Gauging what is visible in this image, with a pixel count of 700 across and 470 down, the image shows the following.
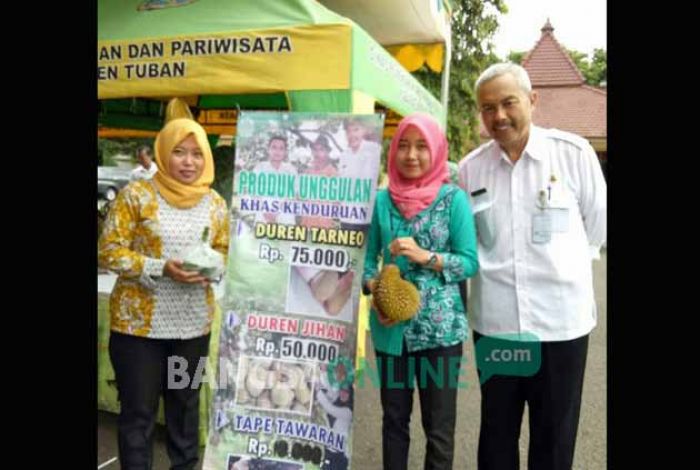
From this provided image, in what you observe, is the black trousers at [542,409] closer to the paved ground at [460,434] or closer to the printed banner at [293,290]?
the printed banner at [293,290]

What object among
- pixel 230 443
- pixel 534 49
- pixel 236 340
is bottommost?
pixel 230 443

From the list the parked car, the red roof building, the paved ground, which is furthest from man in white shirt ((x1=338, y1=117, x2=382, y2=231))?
the red roof building

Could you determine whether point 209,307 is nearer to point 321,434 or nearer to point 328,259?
point 328,259

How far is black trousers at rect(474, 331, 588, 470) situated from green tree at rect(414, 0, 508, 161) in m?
7.43

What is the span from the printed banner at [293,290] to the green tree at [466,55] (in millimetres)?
7251

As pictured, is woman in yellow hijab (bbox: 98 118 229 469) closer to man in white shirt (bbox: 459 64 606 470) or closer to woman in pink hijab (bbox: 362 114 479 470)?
woman in pink hijab (bbox: 362 114 479 470)

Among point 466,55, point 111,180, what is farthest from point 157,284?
point 111,180

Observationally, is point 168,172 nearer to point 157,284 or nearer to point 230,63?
point 157,284

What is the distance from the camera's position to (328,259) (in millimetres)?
2336

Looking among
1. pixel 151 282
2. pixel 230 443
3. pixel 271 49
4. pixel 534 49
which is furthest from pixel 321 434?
pixel 534 49

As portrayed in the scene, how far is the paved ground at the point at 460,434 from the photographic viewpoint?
10.2 feet

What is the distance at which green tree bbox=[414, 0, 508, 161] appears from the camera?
922cm

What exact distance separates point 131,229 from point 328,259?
814 millimetres

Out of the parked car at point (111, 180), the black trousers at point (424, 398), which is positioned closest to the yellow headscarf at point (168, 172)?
the black trousers at point (424, 398)
